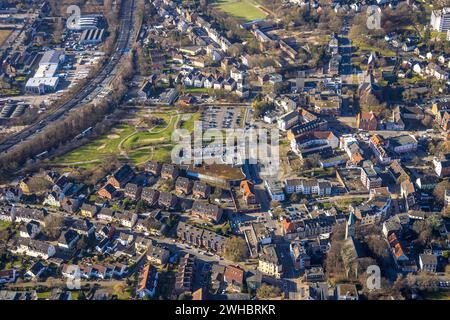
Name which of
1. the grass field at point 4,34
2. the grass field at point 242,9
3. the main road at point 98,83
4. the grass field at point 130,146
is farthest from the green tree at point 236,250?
the grass field at point 4,34

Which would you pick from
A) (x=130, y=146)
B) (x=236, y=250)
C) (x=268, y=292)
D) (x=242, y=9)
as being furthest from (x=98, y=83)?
(x=268, y=292)

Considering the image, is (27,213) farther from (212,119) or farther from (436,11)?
(436,11)

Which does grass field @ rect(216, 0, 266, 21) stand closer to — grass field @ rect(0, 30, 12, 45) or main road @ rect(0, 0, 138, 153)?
main road @ rect(0, 0, 138, 153)

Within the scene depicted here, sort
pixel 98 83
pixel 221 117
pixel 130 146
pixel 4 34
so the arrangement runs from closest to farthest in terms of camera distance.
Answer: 1. pixel 130 146
2. pixel 221 117
3. pixel 98 83
4. pixel 4 34

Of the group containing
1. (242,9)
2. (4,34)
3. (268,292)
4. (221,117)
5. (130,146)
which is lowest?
(268,292)

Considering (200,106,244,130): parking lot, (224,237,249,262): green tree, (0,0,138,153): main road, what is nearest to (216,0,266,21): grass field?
(0,0,138,153): main road

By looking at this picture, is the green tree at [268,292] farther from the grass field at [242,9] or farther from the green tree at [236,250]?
the grass field at [242,9]

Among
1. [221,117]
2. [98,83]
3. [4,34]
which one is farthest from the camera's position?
[4,34]

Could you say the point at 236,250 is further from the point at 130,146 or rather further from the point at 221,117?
the point at 221,117
